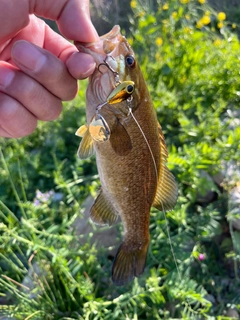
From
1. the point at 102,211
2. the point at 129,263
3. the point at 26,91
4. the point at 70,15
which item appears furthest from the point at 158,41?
the point at 129,263

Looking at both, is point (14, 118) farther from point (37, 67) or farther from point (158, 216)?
point (158, 216)

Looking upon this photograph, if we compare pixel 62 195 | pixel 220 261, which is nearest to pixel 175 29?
pixel 62 195

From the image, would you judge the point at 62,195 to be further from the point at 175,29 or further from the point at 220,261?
the point at 175,29

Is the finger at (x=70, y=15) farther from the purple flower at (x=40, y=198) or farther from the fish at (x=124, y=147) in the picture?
the purple flower at (x=40, y=198)

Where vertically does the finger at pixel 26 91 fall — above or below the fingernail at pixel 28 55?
below

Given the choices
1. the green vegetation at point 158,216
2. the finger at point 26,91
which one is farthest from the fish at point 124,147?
the green vegetation at point 158,216

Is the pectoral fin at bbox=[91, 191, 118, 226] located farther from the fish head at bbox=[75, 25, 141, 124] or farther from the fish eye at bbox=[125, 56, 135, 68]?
the fish eye at bbox=[125, 56, 135, 68]
